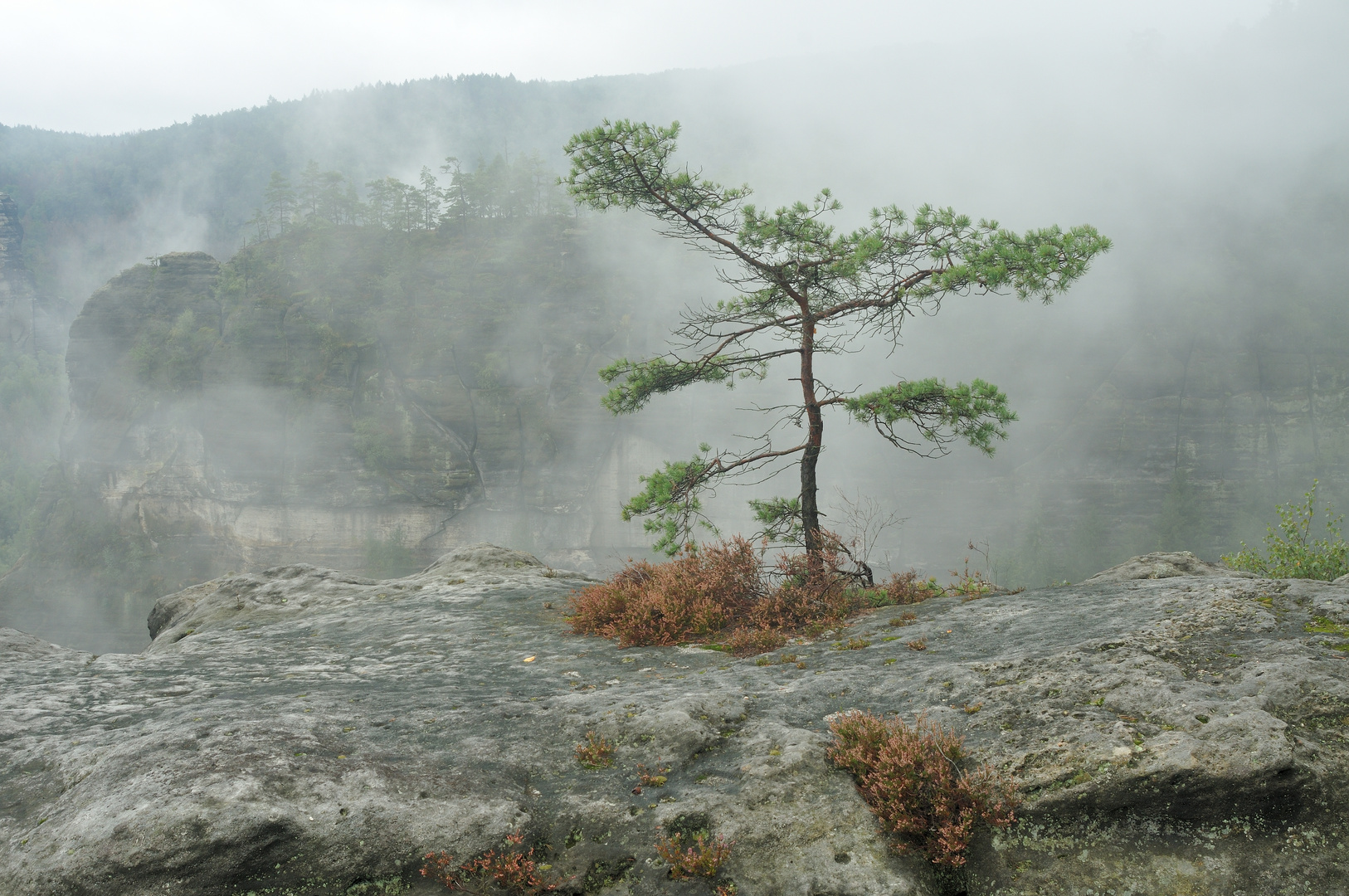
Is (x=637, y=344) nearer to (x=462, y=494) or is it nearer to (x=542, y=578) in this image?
(x=462, y=494)

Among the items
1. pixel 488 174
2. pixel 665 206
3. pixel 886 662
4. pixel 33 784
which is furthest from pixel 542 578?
pixel 488 174

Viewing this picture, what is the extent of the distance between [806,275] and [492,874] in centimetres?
920

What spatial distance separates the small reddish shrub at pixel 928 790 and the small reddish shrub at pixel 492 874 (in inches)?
77.6

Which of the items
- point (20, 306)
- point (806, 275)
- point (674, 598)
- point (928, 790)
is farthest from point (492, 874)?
point (20, 306)

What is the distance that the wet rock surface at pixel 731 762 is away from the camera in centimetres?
402

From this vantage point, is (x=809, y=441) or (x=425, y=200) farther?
(x=425, y=200)

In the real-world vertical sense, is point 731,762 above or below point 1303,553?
above

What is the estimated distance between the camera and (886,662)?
6.78 m

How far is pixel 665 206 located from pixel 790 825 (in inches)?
354

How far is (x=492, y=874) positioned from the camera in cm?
409

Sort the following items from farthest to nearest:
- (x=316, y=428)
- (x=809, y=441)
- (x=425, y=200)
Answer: (x=425, y=200) → (x=316, y=428) → (x=809, y=441)

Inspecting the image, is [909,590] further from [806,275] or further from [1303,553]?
[1303,553]

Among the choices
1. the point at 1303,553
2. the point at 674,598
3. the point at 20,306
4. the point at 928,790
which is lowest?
the point at 1303,553

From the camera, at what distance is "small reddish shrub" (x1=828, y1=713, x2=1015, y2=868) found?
13.5 feet
